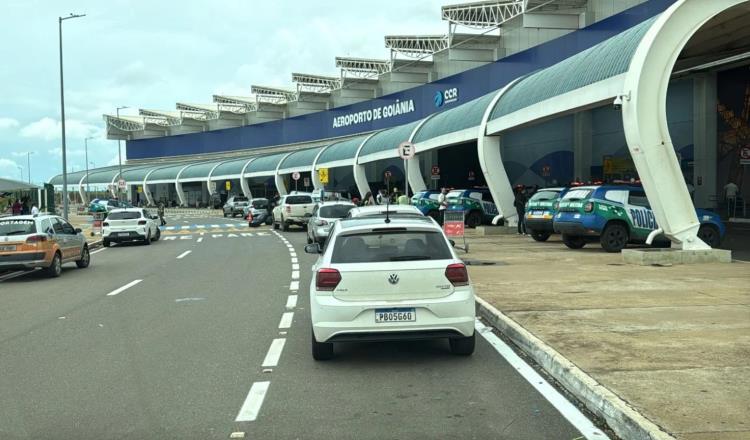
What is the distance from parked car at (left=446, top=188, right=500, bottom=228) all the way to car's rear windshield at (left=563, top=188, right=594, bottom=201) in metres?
9.41

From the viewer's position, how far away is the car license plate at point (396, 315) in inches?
263

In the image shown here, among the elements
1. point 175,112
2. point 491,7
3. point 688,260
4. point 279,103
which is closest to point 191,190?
point 175,112

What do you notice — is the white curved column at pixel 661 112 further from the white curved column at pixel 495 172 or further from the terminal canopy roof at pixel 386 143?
the terminal canopy roof at pixel 386 143

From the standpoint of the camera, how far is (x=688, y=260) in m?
14.6

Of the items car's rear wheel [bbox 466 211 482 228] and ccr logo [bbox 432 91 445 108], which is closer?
car's rear wheel [bbox 466 211 482 228]

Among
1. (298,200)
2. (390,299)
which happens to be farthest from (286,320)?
(298,200)

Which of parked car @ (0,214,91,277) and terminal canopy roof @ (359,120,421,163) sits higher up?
terminal canopy roof @ (359,120,421,163)

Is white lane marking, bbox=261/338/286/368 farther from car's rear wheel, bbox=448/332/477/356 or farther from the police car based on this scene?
the police car

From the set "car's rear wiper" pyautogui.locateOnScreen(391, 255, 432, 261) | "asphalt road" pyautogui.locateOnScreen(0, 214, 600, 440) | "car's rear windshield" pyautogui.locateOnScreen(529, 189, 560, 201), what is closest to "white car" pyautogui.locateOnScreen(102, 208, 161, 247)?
"car's rear windshield" pyautogui.locateOnScreen(529, 189, 560, 201)

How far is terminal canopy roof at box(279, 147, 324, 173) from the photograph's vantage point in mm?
62803

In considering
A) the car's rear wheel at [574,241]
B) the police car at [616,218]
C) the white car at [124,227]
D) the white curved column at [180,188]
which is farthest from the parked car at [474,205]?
the white curved column at [180,188]

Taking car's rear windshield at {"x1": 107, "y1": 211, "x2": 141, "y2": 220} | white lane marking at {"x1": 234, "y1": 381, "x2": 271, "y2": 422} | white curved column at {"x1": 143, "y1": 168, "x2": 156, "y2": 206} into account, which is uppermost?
white curved column at {"x1": 143, "y1": 168, "x2": 156, "y2": 206}

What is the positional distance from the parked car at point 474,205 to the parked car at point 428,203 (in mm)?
1446

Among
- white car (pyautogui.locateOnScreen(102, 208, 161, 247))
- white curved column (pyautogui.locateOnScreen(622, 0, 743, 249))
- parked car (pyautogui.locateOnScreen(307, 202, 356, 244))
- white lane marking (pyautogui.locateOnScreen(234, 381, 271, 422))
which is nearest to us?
white lane marking (pyautogui.locateOnScreen(234, 381, 271, 422))
